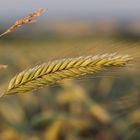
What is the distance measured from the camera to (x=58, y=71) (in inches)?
50.6

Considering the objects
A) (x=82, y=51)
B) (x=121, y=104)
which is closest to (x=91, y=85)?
(x=121, y=104)

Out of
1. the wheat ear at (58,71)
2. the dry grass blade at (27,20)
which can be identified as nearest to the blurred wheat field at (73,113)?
the wheat ear at (58,71)

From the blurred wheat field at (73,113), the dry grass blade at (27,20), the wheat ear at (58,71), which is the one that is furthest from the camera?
the blurred wheat field at (73,113)

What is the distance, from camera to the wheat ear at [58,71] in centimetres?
128

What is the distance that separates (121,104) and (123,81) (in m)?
1.09

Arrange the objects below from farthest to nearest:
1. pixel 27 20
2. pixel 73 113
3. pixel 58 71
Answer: pixel 73 113 → pixel 58 71 → pixel 27 20

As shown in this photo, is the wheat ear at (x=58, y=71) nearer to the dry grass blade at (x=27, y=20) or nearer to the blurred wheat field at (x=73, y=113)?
the dry grass blade at (x=27, y=20)

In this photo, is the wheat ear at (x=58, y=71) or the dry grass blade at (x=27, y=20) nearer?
the dry grass blade at (x=27, y=20)

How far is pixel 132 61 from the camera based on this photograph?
51.7 inches

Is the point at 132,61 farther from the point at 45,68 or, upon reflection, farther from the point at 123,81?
the point at 123,81

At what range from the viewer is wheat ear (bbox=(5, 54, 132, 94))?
4.19 ft

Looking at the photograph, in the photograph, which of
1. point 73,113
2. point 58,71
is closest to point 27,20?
point 58,71

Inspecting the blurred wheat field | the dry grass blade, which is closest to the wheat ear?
the dry grass blade

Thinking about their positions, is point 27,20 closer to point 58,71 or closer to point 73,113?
point 58,71
